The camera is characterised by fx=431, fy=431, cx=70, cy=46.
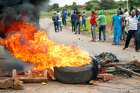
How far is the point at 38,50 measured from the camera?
11.4 m

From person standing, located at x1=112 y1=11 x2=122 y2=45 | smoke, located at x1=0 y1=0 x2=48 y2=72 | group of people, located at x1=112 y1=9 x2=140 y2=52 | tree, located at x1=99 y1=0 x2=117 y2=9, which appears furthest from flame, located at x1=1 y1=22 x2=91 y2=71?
tree, located at x1=99 y1=0 x2=117 y2=9

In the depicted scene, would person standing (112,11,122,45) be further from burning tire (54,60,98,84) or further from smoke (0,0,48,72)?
burning tire (54,60,98,84)

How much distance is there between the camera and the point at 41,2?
13000 millimetres

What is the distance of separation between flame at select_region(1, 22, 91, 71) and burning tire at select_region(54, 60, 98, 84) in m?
0.18

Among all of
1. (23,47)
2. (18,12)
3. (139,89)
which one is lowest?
(139,89)

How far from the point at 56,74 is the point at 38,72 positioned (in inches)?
18.9

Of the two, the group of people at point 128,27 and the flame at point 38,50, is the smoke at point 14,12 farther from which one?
the group of people at point 128,27

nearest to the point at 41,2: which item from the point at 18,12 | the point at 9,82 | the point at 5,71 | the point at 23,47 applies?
the point at 18,12

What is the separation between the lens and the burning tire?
1059 centimetres

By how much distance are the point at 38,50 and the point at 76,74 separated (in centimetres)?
145

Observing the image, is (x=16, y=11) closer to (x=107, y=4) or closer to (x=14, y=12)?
(x=14, y=12)

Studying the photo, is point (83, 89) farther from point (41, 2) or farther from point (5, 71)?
point (41, 2)

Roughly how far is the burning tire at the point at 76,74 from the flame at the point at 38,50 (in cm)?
18

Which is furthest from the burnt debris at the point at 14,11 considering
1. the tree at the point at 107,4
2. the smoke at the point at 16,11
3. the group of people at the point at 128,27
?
the tree at the point at 107,4
